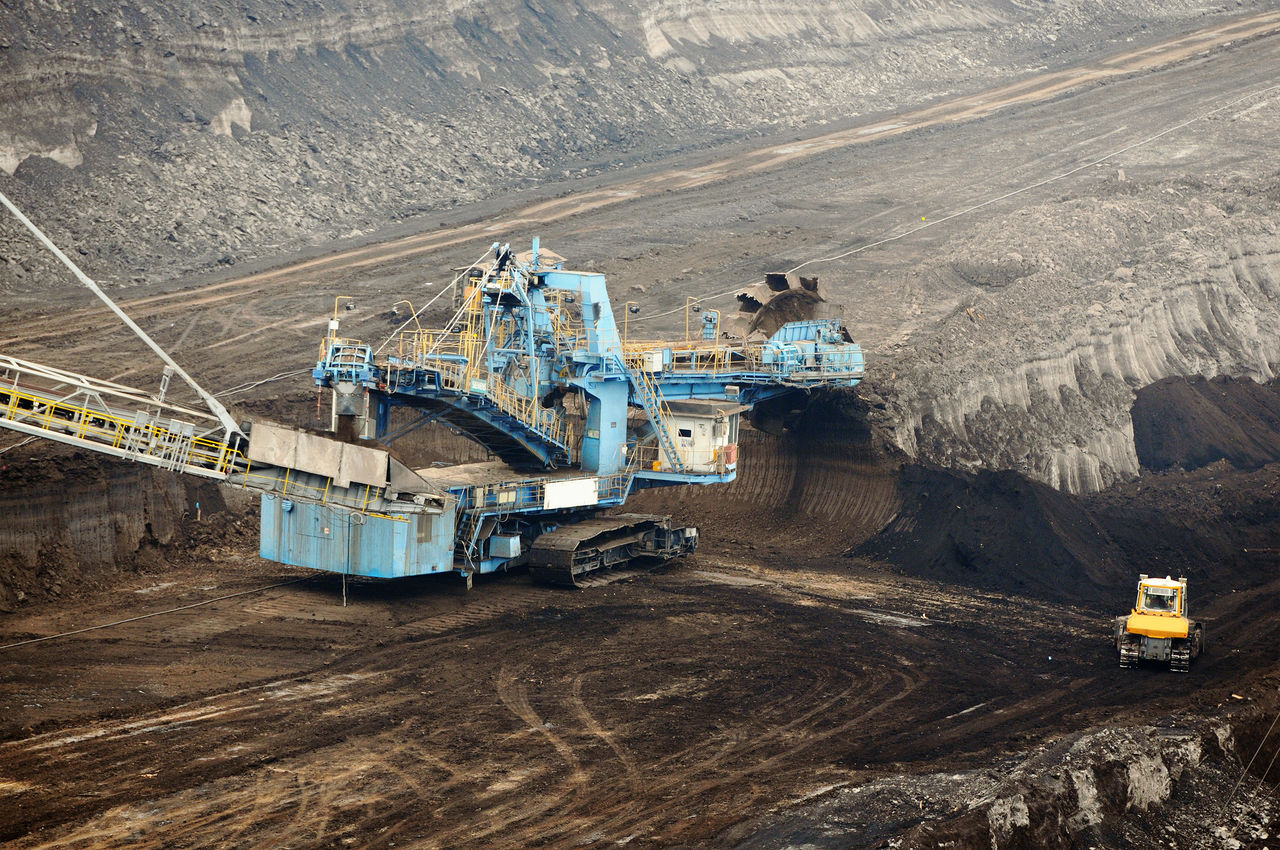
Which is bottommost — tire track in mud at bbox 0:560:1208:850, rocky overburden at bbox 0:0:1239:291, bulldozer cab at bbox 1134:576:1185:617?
tire track in mud at bbox 0:560:1208:850

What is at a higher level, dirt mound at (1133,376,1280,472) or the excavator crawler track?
dirt mound at (1133,376,1280,472)

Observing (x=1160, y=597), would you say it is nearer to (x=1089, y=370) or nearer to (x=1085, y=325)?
(x=1089, y=370)

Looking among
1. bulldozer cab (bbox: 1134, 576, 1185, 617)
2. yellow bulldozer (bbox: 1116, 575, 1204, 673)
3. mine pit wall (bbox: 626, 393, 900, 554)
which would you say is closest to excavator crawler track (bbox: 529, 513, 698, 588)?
mine pit wall (bbox: 626, 393, 900, 554)

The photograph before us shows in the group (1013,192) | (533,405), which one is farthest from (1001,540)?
(1013,192)

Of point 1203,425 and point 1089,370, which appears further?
point 1089,370

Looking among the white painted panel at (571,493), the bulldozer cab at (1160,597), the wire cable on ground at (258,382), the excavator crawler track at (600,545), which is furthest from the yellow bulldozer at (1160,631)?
the wire cable on ground at (258,382)

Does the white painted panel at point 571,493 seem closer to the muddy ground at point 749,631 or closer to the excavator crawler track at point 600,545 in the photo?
the excavator crawler track at point 600,545

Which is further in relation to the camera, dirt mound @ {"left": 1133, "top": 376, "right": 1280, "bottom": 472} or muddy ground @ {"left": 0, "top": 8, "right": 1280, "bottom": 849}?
dirt mound @ {"left": 1133, "top": 376, "right": 1280, "bottom": 472}

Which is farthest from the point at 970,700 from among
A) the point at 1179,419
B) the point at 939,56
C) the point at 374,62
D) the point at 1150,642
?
the point at 939,56

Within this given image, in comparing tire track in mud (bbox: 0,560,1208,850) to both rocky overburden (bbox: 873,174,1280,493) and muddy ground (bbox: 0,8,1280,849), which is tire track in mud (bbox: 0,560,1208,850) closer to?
muddy ground (bbox: 0,8,1280,849)
